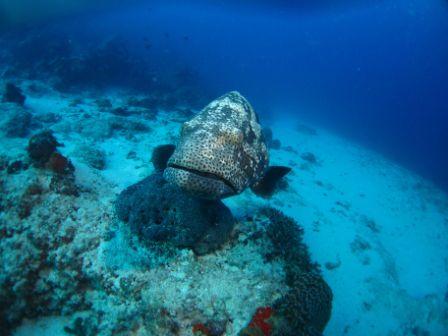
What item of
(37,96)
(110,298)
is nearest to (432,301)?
(110,298)

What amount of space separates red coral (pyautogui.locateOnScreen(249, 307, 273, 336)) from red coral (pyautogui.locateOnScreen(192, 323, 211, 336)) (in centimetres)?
59

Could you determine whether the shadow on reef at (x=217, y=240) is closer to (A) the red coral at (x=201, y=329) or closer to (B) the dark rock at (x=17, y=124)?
(A) the red coral at (x=201, y=329)

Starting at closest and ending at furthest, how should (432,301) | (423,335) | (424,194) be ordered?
(423,335), (432,301), (424,194)

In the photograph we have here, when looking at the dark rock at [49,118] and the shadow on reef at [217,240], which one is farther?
the dark rock at [49,118]

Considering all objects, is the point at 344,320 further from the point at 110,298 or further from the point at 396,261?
the point at 110,298

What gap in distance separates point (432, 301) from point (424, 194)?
11.7 m

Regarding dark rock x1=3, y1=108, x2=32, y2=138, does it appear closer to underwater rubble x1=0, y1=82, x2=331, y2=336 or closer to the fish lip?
underwater rubble x1=0, y1=82, x2=331, y2=336

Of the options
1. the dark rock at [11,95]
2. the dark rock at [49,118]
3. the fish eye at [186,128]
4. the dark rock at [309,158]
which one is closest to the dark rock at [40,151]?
the fish eye at [186,128]

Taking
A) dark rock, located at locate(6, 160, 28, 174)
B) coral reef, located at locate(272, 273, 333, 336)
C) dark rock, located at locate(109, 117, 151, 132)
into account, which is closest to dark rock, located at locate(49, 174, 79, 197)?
dark rock, located at locate(6, 160, 28, 174)

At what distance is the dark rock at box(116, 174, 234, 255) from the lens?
14.2 feet

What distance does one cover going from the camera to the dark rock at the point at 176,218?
4.32m

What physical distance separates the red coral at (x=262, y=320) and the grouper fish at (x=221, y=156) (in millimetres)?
1691

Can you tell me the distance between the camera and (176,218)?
4.29 metres

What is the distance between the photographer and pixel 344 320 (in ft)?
20.4
